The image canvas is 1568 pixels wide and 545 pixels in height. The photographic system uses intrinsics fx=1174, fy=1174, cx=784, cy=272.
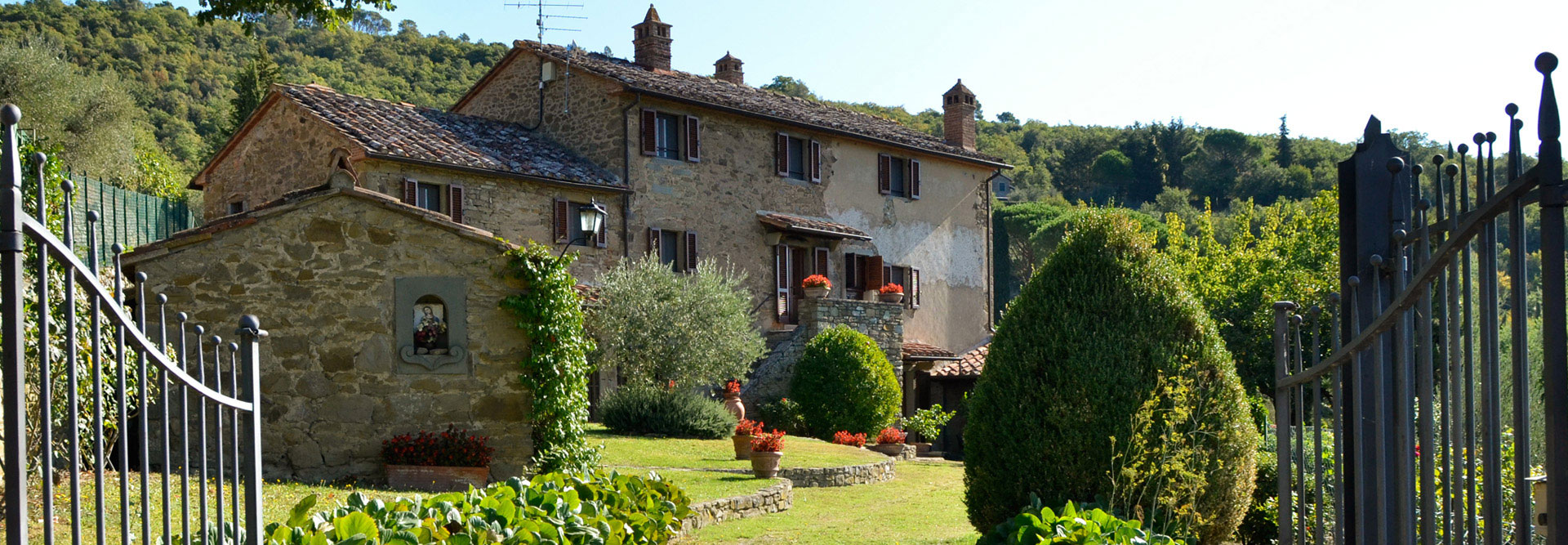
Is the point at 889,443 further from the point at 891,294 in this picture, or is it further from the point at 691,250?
the point at 691,250

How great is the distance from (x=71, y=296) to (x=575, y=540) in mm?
4074

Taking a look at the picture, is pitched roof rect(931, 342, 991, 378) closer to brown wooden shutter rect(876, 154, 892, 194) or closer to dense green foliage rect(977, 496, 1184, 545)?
brown wooden shutter rect(876, 154, 892, 194)

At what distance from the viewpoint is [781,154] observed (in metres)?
26.3

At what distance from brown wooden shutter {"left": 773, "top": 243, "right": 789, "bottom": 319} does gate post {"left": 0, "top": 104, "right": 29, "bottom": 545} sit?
922 inches

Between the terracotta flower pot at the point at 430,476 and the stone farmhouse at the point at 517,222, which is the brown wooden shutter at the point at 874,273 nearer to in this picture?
the stone farmhouse at the point at 517,222

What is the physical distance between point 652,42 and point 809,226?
5.90m

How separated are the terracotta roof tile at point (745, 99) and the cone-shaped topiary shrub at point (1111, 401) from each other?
53.8ft

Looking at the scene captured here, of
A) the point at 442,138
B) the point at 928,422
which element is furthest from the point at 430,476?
the point at 928,422

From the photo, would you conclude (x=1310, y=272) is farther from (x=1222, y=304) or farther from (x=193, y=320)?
(x=193, y=320)

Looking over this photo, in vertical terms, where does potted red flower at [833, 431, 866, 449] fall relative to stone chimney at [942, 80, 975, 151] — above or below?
below

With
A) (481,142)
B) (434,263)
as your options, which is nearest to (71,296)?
(434,263)

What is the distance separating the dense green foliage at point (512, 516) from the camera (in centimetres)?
490

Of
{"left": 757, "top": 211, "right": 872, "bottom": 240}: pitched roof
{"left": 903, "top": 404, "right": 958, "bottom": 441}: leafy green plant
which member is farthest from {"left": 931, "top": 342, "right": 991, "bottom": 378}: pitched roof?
{"left": 757, "top": 211, "right": 872, "bottom": 240}: pitched roof

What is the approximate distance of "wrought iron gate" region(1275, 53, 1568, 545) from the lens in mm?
2668
